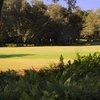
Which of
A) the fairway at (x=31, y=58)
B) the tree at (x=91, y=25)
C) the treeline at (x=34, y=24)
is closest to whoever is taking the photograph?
the fairway at (x=31, y=58)

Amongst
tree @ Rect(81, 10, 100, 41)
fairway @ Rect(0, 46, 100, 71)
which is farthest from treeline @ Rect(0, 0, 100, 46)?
fairway @ Rect(0, 46, 100, 71)

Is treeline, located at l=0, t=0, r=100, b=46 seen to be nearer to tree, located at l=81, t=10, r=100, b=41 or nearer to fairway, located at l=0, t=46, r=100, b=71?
tree, located at l=81, t=10, r=100, b=41

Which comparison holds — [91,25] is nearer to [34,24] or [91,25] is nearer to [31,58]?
[34,24]

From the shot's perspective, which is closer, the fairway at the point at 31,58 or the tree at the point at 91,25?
the fairway at the point at 31,58

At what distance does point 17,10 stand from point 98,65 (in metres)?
95.1

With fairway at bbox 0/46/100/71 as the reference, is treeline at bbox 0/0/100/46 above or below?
above

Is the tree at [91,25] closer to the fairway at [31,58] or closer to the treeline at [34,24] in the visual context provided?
the treeline at [34,24]

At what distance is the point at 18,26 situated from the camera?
104 m

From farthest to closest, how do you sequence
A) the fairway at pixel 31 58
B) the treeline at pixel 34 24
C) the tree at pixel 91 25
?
the tree at pixel 91 25 < the treeline at pixel 34 24 < the fairway at pixel 31 58

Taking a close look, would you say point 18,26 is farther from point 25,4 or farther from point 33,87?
point 33,87

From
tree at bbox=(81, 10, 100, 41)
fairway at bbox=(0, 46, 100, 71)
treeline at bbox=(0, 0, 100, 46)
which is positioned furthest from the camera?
tree at bbox=(81, 10, 100, 41)

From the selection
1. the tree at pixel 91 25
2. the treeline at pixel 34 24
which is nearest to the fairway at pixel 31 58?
the treeline at pixel 34 24

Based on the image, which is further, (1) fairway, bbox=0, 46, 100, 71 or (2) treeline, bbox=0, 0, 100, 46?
(2) treeline, bbox=0, 0, 100, 46

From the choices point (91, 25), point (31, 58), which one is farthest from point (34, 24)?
point (31, 58)
